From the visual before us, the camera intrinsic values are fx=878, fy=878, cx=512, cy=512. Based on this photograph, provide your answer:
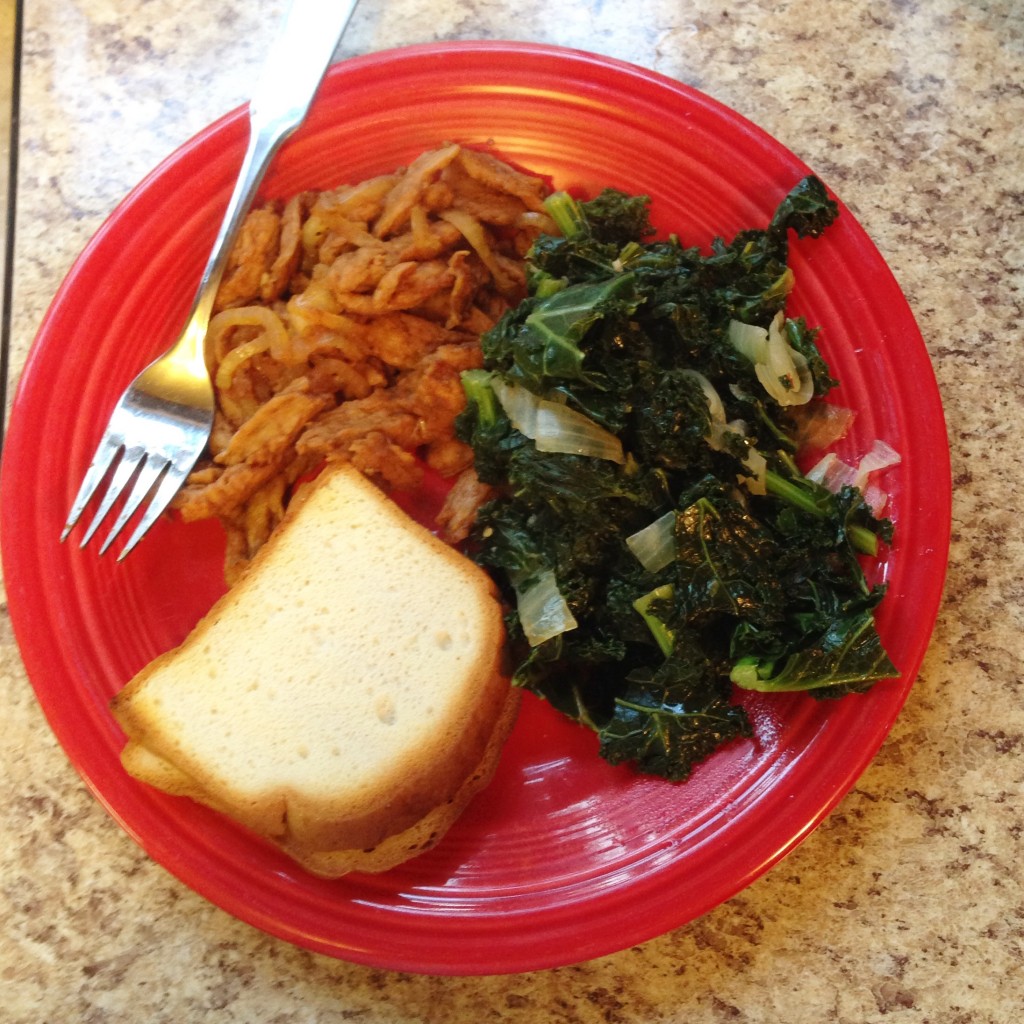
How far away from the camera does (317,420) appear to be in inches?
112

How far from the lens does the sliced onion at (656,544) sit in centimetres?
254

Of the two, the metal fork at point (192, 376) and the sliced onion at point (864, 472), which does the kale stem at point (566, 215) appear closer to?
the metal fork at point (192, 376)

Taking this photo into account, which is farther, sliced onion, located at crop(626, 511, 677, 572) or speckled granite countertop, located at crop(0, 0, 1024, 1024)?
speckled granite countertop, located at crop(0, 0, 1024, 1024)

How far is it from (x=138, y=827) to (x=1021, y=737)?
2.65 m

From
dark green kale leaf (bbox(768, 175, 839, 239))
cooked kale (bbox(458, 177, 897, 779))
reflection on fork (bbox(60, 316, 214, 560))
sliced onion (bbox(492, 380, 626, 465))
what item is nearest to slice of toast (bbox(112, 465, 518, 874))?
cooked kale (bbox(458, 177, 897, 779))

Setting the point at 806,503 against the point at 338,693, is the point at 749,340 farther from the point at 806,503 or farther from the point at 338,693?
the point at 338,693

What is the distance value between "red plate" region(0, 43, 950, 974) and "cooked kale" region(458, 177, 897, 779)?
0.12 metres

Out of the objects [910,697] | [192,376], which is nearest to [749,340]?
[910,697]

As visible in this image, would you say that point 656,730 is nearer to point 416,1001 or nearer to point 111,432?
point 416,1001

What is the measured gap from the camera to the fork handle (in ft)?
8.94

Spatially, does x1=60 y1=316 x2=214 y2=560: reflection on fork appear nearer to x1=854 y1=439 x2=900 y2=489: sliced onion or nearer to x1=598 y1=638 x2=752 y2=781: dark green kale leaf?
x1=598 y1=638 x2=752 y2=781: dark green kale leaf

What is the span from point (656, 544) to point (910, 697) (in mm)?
989

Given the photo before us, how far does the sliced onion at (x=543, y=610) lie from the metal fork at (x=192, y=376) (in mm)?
1124

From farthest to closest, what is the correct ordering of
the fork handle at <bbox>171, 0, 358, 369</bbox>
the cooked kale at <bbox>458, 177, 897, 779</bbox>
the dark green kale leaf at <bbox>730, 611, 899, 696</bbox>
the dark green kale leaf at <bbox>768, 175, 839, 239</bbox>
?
the fork handle at <bbox>171, 0, 358, 369</bbox>, the dark green kale leaf at <bbox>768, 175, 839, 239</bbox>, the cooked kale at <bbox>458, 177, 897, 779</bbox>, the dark green kale leaf at <bbox>730, 611, 899, 696</bbox>
